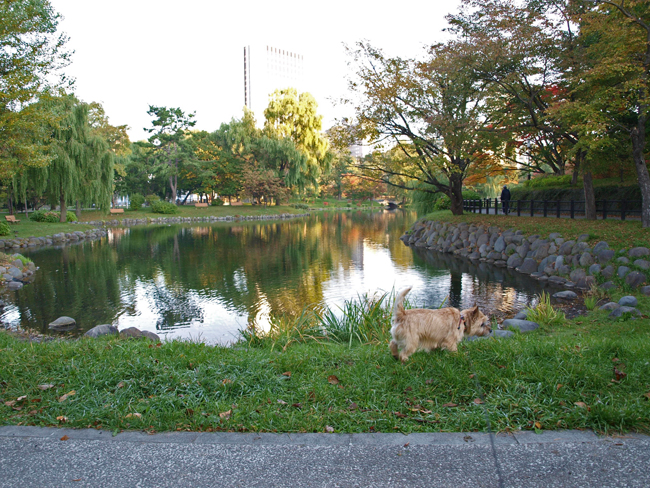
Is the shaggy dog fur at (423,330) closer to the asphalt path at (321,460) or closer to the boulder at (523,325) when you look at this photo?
the asphalt path at (321,460)

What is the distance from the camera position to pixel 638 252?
10477 mm

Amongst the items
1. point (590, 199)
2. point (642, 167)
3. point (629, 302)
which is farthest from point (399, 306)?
point (590, 199)

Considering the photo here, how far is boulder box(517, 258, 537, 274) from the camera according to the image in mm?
14211

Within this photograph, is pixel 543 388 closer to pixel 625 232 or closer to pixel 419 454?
pixel 419 454

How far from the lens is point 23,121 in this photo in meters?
12.4

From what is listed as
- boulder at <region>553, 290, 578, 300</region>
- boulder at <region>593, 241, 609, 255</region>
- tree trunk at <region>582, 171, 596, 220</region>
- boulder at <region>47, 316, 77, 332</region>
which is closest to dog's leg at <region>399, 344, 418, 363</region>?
boulder at <region>47, 316, 77, 332</region>

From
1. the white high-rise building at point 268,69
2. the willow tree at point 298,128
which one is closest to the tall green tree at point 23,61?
the willow tree at point 298,128

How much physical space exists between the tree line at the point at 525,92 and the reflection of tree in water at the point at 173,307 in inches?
441

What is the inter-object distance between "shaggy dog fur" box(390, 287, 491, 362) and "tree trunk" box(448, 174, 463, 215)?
61.0ft

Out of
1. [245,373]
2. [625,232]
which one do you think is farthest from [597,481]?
[625,232]

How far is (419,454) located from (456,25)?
1925 cm

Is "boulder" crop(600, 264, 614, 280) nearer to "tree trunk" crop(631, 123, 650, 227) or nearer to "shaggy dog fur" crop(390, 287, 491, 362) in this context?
"tree trunk" crop(631, 123, 650, 227)

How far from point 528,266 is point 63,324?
13413 millimetres

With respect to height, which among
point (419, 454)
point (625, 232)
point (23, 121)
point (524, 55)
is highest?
point (524, 55)
